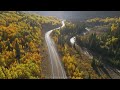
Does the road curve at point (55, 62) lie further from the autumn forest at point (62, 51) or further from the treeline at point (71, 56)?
the treeline at point (71, 56)

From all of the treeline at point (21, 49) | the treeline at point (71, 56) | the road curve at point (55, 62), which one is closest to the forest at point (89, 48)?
the treeline at point (71, 56)

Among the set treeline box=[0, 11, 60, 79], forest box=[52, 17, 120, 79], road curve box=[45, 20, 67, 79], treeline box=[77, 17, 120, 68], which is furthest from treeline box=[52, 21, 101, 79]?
treeline box=[0, 11, 60, 79]

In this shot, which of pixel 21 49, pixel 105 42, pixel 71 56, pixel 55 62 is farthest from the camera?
pixel 105 42

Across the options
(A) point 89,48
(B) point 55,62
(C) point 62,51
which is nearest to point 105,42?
(A) point 89,48

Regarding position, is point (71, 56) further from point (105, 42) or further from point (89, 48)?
point (105, 42)

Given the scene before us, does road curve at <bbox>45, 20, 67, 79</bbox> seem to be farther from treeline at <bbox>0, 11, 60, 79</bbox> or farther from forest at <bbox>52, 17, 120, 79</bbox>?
treeline at <bbox>0, 11, 60, 79</bbox>
